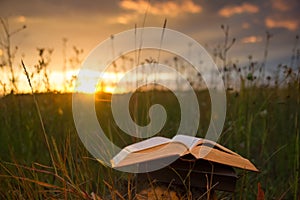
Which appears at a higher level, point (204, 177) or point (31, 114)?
point (31, 114)

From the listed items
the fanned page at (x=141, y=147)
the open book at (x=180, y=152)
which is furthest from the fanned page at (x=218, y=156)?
the fanned page at (x=141, y=147)

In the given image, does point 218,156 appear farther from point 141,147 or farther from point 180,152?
point 141,147

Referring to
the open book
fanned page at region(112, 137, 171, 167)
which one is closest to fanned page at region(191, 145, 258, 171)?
the open book

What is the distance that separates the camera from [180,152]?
1.24 metres

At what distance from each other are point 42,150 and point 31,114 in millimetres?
389

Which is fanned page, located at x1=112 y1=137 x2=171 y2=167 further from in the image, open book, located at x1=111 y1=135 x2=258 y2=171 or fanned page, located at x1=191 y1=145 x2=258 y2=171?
fanned page, located at x1=191 y1=145 x2=258 y2=171

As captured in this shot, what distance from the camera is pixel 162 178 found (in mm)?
1360

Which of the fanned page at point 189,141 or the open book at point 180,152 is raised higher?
the fanned page at point 189,141

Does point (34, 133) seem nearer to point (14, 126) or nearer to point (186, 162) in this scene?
point (14, 126)

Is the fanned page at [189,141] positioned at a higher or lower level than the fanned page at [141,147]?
higher

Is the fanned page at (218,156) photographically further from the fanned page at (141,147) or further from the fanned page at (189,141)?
the fanned page at (141,147)

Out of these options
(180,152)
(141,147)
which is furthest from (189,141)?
(141,147)

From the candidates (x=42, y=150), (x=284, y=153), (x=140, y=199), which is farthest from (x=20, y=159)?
(x=284, y=153)

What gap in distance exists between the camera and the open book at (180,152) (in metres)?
1.25
